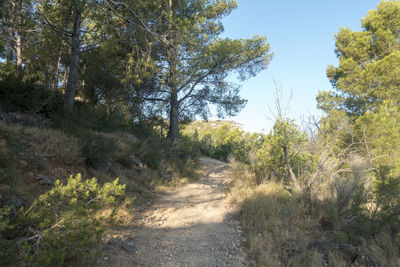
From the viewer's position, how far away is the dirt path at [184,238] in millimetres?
2920

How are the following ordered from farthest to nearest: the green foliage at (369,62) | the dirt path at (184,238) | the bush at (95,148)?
the green foliage at (369,62), the bush at (95,148), the dirt path at (184,238)

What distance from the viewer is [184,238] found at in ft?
11.6

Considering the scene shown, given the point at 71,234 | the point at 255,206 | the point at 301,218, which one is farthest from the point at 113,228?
the point at 301,218

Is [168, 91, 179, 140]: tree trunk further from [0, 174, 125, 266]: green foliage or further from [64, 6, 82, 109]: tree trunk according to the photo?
[0, 174, 125, 266]: green foliage

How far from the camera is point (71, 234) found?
85.7 inches

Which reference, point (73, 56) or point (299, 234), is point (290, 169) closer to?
point (299, 234)

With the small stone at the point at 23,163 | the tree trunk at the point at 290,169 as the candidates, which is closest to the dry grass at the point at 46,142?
the small stone at the point at 23,163

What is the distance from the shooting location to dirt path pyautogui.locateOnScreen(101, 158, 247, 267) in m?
2.92

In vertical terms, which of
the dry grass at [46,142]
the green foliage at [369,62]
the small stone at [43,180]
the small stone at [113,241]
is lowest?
the small stone at [113,241]

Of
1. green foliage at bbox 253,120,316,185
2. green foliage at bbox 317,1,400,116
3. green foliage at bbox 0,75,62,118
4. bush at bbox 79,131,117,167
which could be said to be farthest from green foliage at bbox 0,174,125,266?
green foliage at bbox 317,1,400,116

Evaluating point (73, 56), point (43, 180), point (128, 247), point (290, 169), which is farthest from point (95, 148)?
point (290, 169)

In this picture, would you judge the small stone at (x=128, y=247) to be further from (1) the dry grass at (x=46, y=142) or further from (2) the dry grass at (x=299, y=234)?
(1) the dry grass at (x=46, y=142)

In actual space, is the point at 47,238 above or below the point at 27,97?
below

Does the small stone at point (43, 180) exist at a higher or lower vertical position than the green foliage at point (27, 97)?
lower
